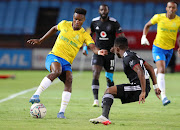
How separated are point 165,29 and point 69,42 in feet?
9.94

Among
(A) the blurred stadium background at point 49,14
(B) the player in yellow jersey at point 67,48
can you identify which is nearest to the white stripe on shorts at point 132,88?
(B) the player in yellow jersey at point 67,48

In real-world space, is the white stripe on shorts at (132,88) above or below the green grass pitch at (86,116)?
above

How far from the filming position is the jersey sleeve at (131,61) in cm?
Answer: 612


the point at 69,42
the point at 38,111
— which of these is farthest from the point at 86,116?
the point at 69,42

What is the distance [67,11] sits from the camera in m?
30.0

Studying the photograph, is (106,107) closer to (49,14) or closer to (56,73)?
(56,73)

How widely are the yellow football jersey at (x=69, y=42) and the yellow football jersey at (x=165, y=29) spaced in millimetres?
2643

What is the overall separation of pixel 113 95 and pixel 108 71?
3.29 m

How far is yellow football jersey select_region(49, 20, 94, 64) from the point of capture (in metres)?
7.27

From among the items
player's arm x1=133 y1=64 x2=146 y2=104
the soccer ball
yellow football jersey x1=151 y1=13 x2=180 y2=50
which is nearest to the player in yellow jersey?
the soccer ball

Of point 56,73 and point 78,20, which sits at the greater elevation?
point 78,20

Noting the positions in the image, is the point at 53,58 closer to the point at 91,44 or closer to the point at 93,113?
the point at 91,44

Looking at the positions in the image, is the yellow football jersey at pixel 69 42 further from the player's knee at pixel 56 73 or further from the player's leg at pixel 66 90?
the player's knee at pixel 56 73

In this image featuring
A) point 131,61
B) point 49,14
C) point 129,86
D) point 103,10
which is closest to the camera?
point 131,61
